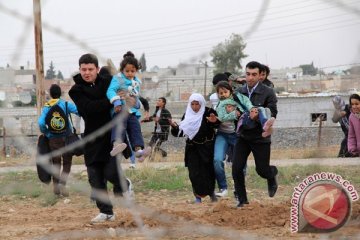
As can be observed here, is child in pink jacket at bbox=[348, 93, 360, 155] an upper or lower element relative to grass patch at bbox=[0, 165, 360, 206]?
upper

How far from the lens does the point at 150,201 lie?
7910mm

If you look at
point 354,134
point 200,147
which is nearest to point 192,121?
point 200,147

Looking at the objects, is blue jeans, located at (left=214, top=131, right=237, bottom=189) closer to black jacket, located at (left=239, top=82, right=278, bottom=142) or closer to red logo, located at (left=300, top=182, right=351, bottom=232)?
black jacket, located at (left=239, top=82, right=278, bottom=142)

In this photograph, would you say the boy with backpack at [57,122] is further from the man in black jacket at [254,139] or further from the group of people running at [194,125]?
the man in black jacket at [254,139]

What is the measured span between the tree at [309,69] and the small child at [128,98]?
98 centimetres

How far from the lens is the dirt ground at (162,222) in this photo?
14.9ft

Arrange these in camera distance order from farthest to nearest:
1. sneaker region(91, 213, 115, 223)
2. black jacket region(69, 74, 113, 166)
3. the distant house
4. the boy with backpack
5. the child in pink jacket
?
the boy with backpack < the child in pink jacket < sneaker region(91, 213, 115, 223) < black jacket region(69, 74, 113, 166) < the distant house

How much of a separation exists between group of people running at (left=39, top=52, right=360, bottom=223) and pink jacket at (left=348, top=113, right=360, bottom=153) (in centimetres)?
77

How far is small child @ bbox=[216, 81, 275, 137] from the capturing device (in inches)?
221

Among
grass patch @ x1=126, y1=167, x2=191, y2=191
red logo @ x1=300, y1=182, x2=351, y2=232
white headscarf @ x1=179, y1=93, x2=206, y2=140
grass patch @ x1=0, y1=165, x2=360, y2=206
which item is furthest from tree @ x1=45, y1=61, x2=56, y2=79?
grass patch @ x1=126, y1=167, x2=191, y2=191

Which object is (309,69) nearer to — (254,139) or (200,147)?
(254,139)

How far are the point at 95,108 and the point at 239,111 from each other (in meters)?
1.46

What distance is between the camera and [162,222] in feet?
17.0

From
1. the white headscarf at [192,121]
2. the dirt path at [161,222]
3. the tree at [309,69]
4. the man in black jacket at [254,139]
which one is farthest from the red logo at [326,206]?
the white headscarf at [192,121]
